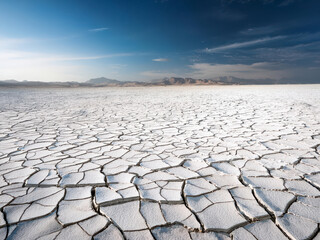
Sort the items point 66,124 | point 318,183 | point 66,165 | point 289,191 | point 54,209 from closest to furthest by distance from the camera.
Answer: point 54,209, point 289,191, point 318,183, point 66,165, point 66,124

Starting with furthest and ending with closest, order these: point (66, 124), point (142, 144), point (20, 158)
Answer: point (66, 124), point (142, 144), point (20, 158)

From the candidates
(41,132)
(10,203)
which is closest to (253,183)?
(10,203)

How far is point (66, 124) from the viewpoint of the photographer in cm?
407

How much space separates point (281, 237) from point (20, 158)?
7.74 feet

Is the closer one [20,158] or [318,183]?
[318,183]

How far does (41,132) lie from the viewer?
A: 135 inches

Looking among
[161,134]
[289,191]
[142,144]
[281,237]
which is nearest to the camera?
[281,237]

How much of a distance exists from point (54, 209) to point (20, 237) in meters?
0.24

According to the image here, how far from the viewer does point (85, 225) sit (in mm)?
1218

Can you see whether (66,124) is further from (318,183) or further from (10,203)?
(318,183)

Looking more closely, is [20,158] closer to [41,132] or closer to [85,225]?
[41,132]

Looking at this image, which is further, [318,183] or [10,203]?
[318,183]

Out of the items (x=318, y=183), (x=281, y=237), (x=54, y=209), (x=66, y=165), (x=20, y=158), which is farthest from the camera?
(x=20, y=158)

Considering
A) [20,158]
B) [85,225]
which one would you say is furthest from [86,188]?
[20,158]
